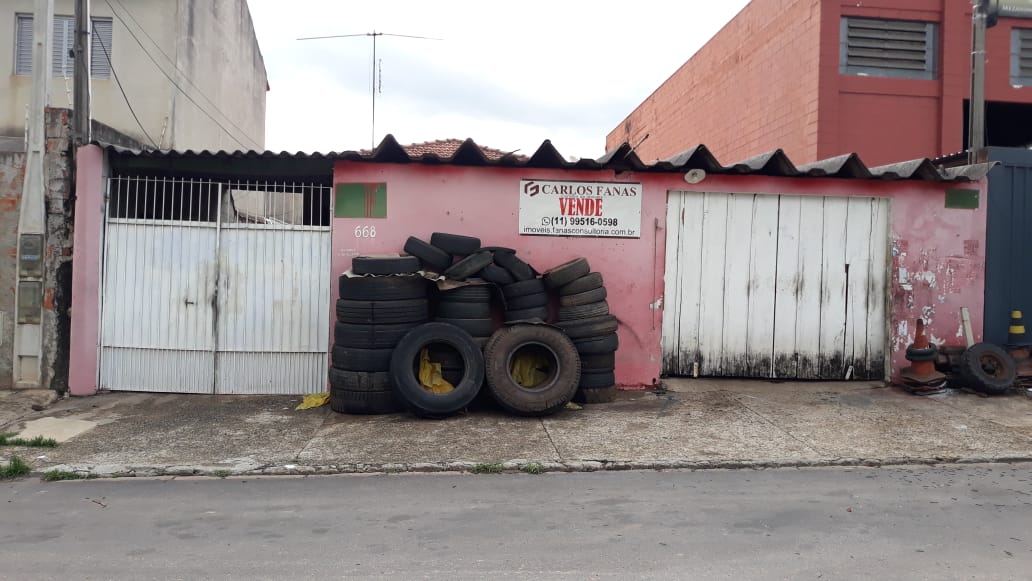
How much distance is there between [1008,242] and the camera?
30.7 feet

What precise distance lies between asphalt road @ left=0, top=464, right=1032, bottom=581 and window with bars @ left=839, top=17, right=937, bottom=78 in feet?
33.2

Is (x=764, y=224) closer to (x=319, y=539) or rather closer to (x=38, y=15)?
(x=319, y=539)

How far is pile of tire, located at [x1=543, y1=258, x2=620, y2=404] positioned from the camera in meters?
8.28

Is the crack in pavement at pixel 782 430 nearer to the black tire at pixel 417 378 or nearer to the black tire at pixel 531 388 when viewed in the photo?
the black tire at pixel 531 388

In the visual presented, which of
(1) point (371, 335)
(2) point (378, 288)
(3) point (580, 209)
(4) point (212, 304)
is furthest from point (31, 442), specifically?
(3) point (580, 209)

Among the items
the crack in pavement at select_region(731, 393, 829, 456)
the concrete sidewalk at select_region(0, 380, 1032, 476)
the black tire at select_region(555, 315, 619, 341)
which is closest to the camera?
the concrete sidewalk at select_region(0, 380, 1032, 476)

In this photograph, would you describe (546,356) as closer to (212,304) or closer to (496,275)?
(496,275)

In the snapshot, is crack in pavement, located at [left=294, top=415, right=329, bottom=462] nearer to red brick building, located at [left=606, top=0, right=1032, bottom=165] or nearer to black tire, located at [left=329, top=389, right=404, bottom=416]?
black tire, located at [left=329, top=389, right=404, bottom=416]

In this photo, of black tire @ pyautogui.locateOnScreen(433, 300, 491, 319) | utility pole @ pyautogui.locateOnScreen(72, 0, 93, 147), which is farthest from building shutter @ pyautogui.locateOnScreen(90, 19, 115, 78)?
black tire @ pyautogui.locateOnScreen(433, 300, 491, 319)

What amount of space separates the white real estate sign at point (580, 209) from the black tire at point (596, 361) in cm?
164

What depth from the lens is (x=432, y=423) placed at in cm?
749

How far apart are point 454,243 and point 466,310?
2.92 feet

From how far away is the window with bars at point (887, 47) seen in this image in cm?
1370

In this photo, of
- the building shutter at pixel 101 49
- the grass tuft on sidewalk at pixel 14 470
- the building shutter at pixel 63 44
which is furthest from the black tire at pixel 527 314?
the building shutter at pixel 63 44
